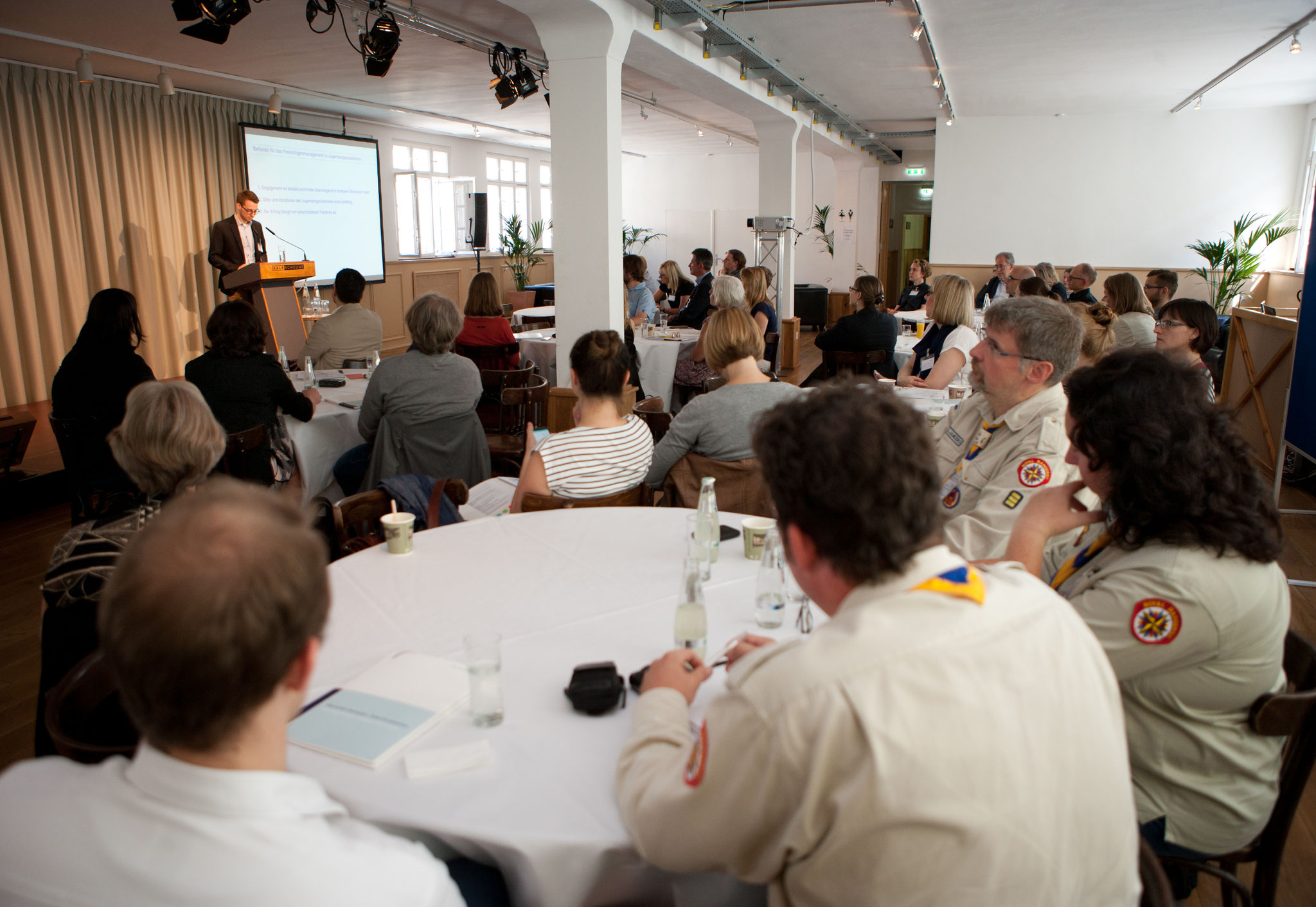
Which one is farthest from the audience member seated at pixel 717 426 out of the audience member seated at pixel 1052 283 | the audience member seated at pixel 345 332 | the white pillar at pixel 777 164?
the white pillar at pixel 777 164

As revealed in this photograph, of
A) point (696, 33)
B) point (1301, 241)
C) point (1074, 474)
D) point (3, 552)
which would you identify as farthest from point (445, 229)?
point (1074, 474)

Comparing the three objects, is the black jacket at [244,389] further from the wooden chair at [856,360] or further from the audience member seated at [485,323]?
the wooden chair at [856,360]

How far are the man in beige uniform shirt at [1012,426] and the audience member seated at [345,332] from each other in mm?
3726

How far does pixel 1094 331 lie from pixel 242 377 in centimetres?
381

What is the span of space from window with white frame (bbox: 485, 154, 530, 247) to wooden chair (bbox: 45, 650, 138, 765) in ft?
45.3

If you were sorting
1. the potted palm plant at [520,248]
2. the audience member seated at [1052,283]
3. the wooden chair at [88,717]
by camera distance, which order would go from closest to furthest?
the wooden chair at [88,717] → the audience member seated at [1052,283] → the potted palm plant at [520,248]

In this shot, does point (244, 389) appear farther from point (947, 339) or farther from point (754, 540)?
Answer: point (947, 339)

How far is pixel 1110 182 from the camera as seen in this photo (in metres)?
11.2

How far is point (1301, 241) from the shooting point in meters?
10.1

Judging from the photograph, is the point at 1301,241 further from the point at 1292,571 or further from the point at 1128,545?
the point at 1128,545

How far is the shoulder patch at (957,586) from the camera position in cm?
98

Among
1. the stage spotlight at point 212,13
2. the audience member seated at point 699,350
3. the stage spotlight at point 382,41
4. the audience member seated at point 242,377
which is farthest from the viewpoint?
the audience member seated at point 699,350

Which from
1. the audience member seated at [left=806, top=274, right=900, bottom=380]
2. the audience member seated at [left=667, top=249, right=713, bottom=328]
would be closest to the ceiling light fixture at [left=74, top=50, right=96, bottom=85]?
the audience member seated at [left=667, top=249, right=713, bottom=328]

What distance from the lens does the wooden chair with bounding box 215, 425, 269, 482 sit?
330 cm
